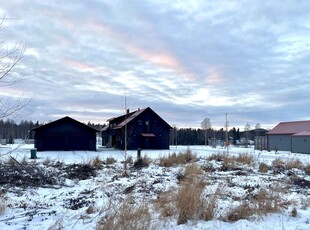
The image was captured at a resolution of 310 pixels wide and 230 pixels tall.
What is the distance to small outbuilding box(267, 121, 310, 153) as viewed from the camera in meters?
41.9

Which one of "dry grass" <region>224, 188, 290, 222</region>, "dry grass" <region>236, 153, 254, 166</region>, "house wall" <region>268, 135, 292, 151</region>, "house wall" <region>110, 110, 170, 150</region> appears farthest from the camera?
"house wall" <region>110, 110, 170, 150</region>

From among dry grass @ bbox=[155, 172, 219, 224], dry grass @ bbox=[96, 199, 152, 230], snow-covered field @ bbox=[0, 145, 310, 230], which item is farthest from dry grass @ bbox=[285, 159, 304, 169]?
dry grass @ bbox=[96, 199, 152, 230]

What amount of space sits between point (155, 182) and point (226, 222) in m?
5.57

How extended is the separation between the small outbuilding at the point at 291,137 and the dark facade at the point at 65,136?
24.0 m

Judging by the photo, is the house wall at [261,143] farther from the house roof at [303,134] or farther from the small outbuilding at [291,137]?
the house roof at [303,134]

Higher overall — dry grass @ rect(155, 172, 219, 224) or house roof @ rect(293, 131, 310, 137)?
house roof @ rect(293, 131, 310, 137)

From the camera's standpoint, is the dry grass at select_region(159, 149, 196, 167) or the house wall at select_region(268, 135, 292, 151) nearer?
the dry grass at select_region(159, 149, 196, 167)

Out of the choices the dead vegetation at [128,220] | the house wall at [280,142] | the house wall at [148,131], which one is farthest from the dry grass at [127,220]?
the house wall at [280,142]

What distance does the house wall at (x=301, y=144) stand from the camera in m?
41.1

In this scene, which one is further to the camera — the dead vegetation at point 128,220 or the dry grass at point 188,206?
the dry grass at point 188,206

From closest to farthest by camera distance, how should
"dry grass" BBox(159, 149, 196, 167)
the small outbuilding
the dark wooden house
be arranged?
"dry grass" BBox(159, 149, 196, 167) < the small outbuilding < the dark wooden house

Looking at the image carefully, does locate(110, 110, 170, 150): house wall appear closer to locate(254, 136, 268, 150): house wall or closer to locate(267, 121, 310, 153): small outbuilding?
locate(254, 136, 268, 150): house wall

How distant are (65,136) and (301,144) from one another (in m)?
29.1

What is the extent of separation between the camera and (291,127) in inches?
1865
